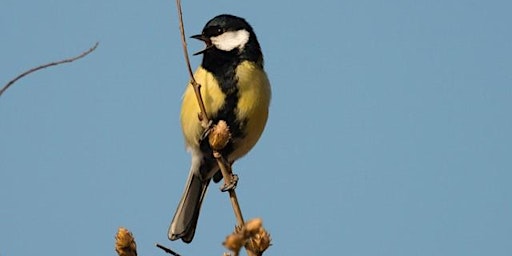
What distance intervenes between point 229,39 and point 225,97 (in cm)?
62

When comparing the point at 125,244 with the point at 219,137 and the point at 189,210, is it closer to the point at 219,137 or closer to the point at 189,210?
the point at 219,137

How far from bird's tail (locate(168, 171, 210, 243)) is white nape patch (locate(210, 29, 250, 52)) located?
3.37ft

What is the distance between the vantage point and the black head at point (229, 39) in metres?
5.17

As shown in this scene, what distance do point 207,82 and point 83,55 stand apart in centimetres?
231

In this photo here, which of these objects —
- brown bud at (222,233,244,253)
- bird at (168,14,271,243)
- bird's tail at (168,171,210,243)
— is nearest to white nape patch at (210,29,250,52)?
bird at (168,14,271,243)

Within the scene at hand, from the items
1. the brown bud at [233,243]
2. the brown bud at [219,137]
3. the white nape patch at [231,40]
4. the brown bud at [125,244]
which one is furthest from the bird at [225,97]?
the brown bud at [233,243]

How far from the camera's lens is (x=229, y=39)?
535 cm

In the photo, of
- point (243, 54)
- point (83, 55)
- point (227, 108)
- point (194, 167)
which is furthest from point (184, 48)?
point (194, 167)

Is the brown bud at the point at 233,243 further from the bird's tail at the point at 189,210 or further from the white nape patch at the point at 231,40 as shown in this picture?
the white nape patch at the point at 231,40

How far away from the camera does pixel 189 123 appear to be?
16.7 feet

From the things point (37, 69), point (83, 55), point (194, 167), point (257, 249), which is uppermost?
point (194, 167)

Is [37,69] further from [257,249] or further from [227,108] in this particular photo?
[227,108]

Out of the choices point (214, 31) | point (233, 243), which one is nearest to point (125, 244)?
point (233, 243)

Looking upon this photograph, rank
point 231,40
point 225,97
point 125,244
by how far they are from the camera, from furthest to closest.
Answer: point 231,40, point 225,97, point 125,244
